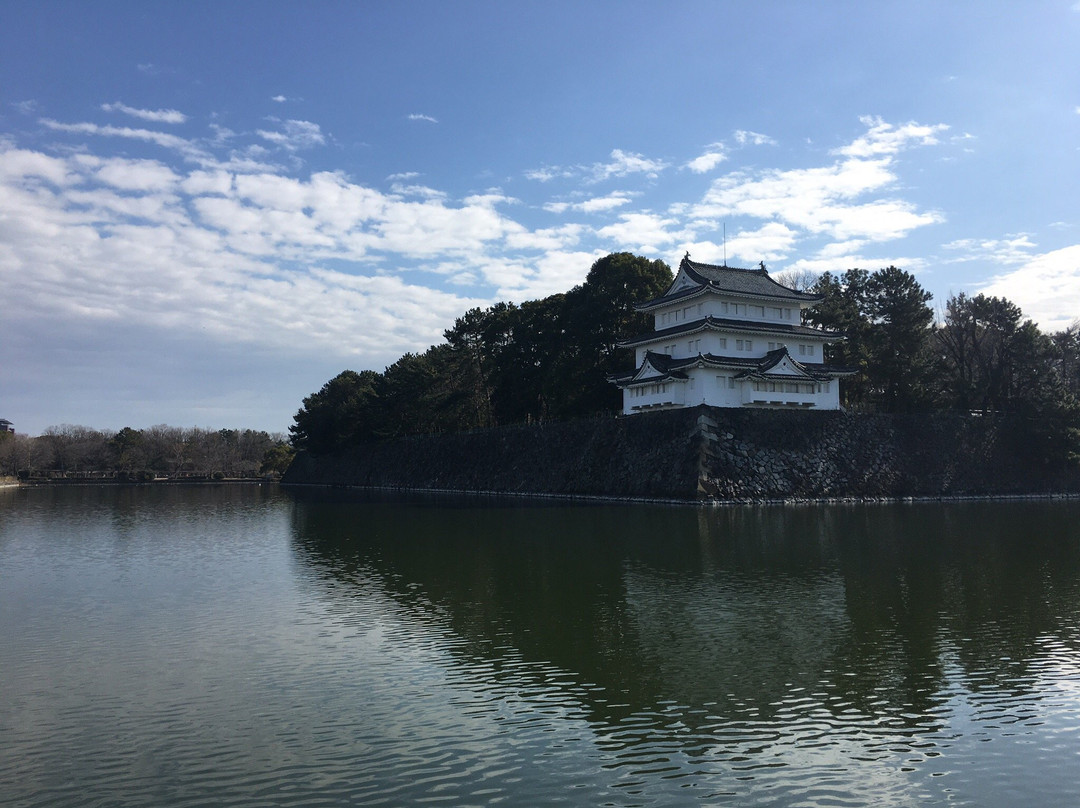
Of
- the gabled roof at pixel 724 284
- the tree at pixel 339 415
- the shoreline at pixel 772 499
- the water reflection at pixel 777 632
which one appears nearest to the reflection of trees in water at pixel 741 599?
the water reflection at pixel 777 632

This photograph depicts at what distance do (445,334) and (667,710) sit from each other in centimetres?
5390

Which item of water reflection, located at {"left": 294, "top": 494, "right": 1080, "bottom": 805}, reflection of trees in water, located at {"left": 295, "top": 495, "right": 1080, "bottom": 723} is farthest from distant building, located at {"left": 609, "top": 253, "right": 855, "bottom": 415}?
water reflection, located at {"left": 294, "top": 494, "right": 1080, "bottom": 805}

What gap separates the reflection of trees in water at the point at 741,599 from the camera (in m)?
10.1

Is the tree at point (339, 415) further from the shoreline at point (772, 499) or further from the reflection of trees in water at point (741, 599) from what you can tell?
the reflection of trees in water at point (741, 599)

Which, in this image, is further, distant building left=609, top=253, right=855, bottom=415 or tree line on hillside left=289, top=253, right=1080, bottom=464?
tree line on hillside left=289, top=253, right=1080, bottom=464

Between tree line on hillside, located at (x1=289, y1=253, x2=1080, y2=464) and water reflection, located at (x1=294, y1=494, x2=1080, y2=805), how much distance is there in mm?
22341

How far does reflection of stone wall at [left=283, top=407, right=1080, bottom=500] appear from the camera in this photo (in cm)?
3675

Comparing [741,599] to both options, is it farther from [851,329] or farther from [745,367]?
[851,329]

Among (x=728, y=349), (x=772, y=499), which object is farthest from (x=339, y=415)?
(x=772, y=499)

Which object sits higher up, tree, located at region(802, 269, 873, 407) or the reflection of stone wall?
tree, located at region(802, 269, 873, 407)

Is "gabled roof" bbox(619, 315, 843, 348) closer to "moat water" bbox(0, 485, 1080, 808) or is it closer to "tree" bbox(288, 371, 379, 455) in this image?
"moat water" bbox(0, 485, 1080, 808)

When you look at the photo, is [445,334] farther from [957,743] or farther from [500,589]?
[957,743]

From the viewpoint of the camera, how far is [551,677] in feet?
33.7

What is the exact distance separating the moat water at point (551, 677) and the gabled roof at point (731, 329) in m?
20.8
